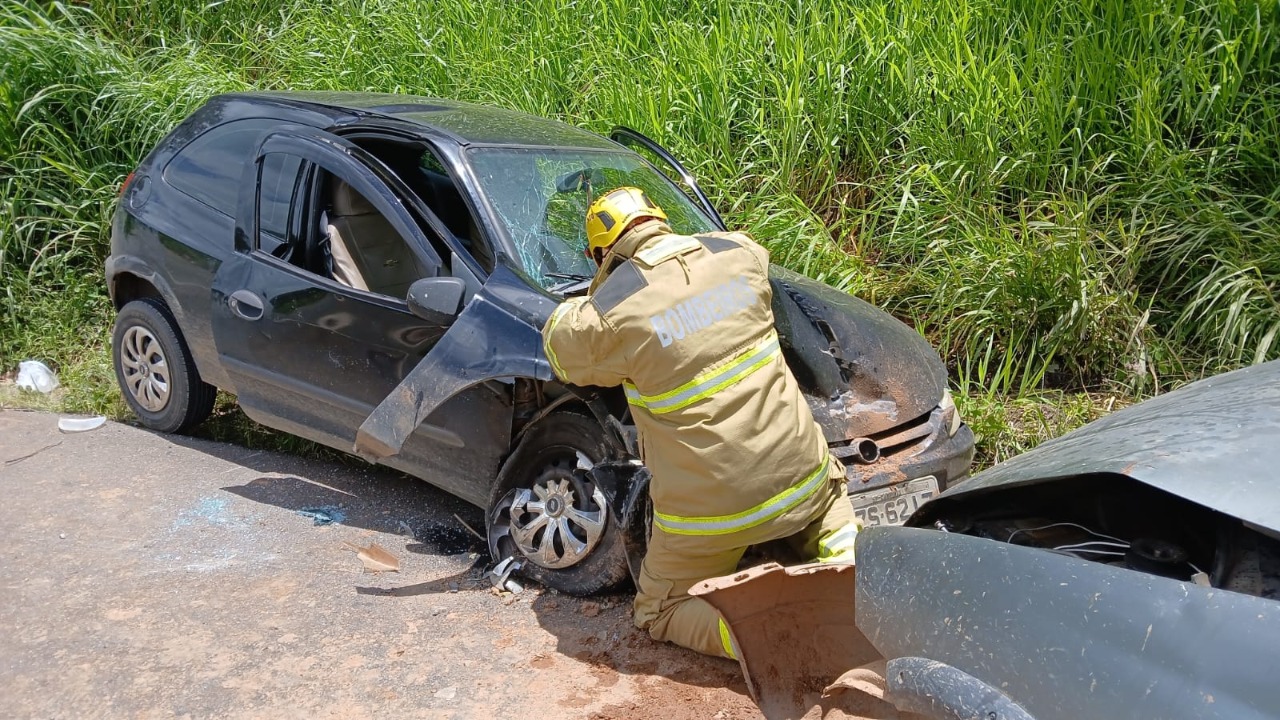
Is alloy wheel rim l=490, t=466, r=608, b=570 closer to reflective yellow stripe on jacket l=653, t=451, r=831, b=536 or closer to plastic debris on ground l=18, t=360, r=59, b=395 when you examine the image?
reflective yellow stripe on jacket l=653, t=451, r=831, b=536

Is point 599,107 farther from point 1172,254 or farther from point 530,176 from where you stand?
point 1172,254

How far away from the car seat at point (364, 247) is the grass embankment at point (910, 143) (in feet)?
7.36

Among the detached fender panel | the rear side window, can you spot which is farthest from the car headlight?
the rear side window

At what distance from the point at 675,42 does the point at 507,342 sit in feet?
13.9

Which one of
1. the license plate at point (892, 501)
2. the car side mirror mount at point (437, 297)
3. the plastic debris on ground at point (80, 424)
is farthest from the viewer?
the plastic debris on ground at point (80, 424)

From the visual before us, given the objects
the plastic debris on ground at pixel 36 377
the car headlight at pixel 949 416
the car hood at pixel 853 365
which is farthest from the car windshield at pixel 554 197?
the plastic debris on ground at pixel 36 377

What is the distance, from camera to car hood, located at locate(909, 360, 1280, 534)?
1.81m

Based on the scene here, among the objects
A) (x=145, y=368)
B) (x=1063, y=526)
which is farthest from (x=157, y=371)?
(x=1063, y=526)

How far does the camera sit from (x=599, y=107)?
7129mm

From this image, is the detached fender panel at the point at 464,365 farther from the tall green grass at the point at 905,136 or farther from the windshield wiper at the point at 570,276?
the tall green grass at the point at 905,136

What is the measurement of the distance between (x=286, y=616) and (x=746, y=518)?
5.69ft

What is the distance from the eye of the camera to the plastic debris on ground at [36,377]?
6.66 meters

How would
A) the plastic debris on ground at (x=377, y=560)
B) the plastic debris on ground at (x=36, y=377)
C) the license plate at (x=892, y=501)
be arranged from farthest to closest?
1. the plastic debris on ground at (x=36, y=377)
2. the plastic debris on ground at (x=377, y=560)
3. the license plate at (x=892, y=501)

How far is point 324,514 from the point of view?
4586 millimetres
